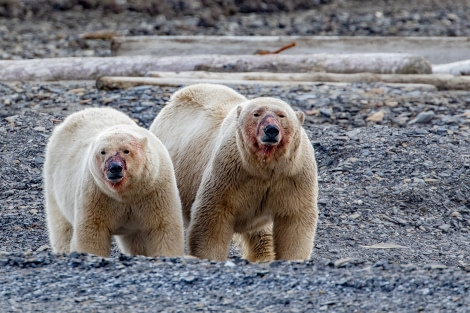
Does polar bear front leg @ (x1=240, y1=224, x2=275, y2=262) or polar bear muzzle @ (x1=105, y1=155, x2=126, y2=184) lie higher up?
polar bear muzzle @ (x1=105, y1=155, x2=126, y2=184)

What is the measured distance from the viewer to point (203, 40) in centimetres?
1563

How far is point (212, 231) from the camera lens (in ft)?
24.5

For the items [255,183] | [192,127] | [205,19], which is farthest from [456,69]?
[205,19]

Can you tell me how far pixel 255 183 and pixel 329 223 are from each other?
1.76 m

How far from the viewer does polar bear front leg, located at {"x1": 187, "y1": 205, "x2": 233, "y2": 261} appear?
7.47 metres

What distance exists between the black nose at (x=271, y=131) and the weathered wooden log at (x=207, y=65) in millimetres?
6596

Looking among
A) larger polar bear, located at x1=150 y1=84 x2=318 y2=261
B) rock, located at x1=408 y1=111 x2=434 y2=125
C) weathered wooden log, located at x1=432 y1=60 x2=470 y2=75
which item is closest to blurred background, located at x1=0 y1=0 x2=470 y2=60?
weathered wooden log, located at x1=432 y1=60 x2=470 y2=75

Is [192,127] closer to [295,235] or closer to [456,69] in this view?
[295,235]

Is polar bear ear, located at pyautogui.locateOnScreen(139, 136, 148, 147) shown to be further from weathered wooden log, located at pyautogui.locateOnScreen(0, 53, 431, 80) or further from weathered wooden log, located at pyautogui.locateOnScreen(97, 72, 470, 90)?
weathered wooden log, located at pyautogui.locateOnScreen(0, 53, 431, 80)

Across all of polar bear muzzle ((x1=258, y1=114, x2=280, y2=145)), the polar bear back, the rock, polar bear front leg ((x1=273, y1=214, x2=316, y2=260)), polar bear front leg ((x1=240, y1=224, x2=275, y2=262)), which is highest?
polar bear muzzle ((x1=258, y1=114, x2=280, y2=145))

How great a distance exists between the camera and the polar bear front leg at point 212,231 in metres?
7.47

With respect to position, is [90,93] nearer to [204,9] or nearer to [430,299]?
Result: [430,299]

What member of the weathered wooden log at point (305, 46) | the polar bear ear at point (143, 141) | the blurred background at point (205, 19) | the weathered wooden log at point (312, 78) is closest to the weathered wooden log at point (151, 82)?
the weathered wooden log at point (312, 78)

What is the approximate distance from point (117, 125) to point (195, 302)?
2354 millimetres
